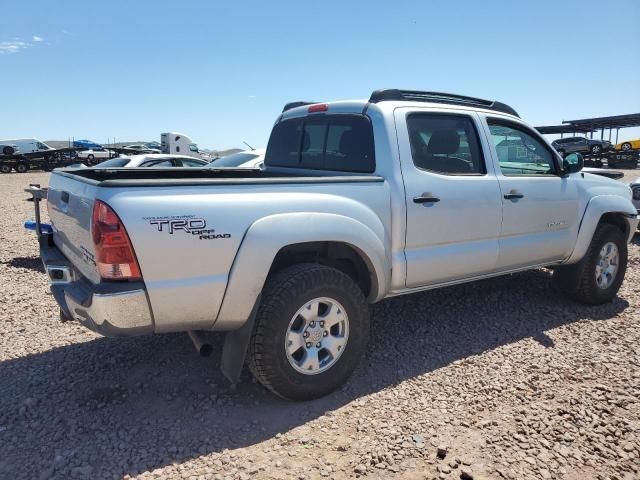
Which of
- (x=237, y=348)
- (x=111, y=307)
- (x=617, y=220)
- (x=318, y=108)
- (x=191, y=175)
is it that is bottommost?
(x=237, y=348)

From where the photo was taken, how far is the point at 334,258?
3531 millimetres

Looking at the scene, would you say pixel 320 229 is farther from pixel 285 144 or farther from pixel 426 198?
pixel 285 144

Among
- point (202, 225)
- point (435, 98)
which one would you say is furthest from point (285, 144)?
point (202, 225)

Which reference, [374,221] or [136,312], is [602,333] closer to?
[374,221]

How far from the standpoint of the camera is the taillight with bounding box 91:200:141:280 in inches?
99.5

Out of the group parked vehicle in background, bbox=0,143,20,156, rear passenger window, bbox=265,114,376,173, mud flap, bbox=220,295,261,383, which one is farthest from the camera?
parked vehicle in background, bbox=0,143,20,156

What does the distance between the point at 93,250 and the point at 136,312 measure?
1.26ft

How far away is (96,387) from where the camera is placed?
3.40 meters

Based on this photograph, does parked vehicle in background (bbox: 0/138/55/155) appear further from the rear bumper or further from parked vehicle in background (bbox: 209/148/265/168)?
the rear bumper

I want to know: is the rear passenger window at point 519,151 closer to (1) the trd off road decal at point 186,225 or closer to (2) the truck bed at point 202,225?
(2) the truck bed at point 202,225

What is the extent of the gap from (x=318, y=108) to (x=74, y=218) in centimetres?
212

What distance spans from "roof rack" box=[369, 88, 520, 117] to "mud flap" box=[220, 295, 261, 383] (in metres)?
1.80

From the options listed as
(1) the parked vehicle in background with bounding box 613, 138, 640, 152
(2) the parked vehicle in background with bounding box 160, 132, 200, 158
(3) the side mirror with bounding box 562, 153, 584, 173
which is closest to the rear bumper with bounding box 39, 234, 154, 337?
(3) the side mirror with bounding box 562, 153, 584, 173

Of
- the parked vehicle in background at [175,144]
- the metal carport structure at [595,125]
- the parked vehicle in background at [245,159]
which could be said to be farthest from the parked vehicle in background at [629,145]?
the parked vehicle in background at [245,159]
